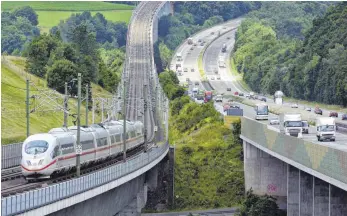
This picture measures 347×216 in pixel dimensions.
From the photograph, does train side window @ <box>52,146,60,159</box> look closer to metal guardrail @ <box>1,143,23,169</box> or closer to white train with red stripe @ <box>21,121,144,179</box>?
white train with red stripe @ <box>21,121,144,179</box>

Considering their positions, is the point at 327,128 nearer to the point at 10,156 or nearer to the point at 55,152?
the point at 10,156

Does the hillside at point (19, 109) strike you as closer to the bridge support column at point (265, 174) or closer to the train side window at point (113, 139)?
the train side window at point (113, 139)

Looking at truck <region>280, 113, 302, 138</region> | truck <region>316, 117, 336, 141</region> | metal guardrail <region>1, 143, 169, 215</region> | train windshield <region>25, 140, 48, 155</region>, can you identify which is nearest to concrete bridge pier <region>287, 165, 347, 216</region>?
truck <region>316, 117, 336, 141</region>

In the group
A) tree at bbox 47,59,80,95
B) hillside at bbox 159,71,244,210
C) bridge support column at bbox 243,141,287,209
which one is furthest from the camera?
tree at bbox 47,59,80,95

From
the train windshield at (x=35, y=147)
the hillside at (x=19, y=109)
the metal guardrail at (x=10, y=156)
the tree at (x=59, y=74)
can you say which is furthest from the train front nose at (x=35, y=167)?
the tree at (x=59, y=74)

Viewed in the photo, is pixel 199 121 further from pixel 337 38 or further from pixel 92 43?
pixel 92 43

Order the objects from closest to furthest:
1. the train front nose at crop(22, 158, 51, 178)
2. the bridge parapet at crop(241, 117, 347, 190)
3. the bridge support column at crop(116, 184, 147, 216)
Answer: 1. the train front nose at crop(22, 158, 51, 178)
2. the bridge parapet at crop(241, 117, 347, 190)
3. the bridge support column at crop(116, 184, 147, 216)
